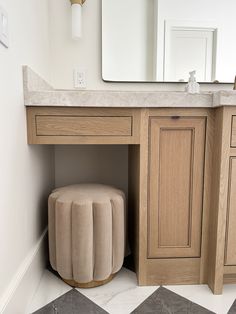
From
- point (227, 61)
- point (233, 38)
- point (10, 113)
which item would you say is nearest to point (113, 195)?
point (10, 113)

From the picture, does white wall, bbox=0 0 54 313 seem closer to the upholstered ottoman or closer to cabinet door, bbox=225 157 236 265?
the upholstered ottoman

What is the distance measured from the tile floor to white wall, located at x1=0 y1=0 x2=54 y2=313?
0.65ft

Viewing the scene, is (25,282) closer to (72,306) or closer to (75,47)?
(72,306)

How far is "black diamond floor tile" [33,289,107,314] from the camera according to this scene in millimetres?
883


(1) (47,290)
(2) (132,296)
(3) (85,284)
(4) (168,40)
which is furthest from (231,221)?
(4) (168,40)

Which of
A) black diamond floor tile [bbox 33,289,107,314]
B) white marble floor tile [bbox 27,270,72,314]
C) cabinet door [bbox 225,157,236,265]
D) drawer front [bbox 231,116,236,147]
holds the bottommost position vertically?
white marble floor tile [bbox 27,270,72,314]

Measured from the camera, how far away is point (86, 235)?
95 cm

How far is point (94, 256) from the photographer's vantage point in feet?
3.26

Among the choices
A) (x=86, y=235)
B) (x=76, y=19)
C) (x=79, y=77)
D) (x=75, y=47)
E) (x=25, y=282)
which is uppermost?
(x=76, y=19)

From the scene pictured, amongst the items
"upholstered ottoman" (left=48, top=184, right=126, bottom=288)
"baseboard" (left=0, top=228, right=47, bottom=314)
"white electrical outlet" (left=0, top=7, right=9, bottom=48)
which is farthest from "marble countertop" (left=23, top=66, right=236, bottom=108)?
"baseboard" (left=0, top=228, right=47, bottom=314)

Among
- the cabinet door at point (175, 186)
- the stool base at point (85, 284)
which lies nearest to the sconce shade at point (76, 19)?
the cabinet door at point (175, 186)

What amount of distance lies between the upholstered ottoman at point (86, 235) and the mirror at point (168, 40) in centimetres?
76

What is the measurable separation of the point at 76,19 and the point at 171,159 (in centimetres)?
94

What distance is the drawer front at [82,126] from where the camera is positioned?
944 mm
